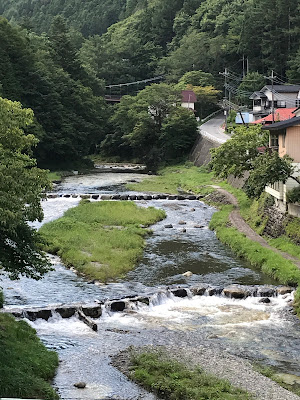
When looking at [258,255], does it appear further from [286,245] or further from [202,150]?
Result: [202,150]

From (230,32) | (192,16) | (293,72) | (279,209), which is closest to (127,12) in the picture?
(192,16)

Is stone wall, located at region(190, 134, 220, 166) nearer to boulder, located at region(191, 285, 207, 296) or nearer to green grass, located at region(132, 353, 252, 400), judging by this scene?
boulder, located at region(191, 285, 207, 296)

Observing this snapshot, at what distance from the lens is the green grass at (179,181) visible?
55.7m

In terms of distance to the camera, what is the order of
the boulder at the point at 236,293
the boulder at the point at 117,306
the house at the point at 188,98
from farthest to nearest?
the house at the point at 188,98 < the boulder at the point at 236,293 < the boulder at the point at 117,306

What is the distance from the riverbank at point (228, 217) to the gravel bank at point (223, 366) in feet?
19.7

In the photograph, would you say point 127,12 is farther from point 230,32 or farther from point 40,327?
point 40,327

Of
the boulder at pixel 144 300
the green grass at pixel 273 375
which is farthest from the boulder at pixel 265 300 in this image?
the green grass at pixel 273 375

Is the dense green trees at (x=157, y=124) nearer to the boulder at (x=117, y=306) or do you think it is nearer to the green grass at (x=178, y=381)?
the boulder at (x=117, y=306)

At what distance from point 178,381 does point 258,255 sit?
1519cm

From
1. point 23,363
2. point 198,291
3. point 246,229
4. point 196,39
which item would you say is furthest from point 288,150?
point 196,39

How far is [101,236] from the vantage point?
3441 centimetres

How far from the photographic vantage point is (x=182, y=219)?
137 ft

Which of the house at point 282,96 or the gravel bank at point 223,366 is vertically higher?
the house at point 282,96

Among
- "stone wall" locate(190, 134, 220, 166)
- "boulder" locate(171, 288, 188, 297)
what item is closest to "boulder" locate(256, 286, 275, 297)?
"boulder" locate(171, 288, 188, 297)
